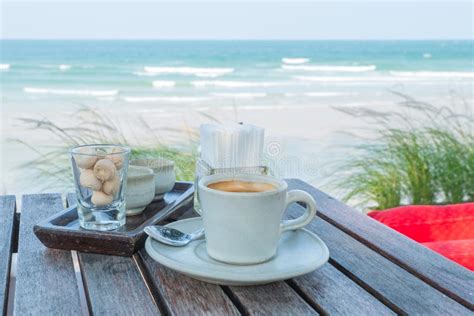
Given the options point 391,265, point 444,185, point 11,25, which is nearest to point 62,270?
point 391,265

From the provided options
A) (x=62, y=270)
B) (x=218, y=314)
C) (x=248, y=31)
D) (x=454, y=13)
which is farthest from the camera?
(x=454, y=13)

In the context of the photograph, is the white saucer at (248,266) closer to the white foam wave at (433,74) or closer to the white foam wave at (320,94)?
the white foam wave at (320,94)

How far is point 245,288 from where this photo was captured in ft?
2.67

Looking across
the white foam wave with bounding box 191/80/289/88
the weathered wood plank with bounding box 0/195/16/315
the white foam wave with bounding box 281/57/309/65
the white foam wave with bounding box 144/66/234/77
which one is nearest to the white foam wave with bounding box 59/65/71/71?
the white foam wave with bounding box 144/66/234/77

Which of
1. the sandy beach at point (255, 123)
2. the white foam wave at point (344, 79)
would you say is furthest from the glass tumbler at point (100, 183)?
the white foam wave at point (344, 79)

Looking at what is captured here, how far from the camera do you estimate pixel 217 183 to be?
90 cm

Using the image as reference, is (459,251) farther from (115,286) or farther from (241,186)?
(115,286)

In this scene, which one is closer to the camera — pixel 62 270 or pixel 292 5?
pixel 62 270

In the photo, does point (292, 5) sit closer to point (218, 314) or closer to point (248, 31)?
point (248, 31)

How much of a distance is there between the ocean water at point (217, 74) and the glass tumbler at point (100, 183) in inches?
312

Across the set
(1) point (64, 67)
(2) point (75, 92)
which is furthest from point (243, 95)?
(1) point (64, 67)

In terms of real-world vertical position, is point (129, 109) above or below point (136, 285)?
below

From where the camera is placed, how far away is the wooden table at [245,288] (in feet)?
2.50

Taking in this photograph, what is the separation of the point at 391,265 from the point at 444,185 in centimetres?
201
